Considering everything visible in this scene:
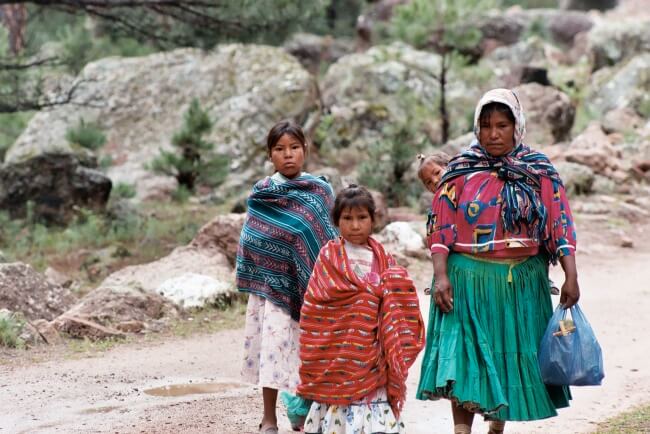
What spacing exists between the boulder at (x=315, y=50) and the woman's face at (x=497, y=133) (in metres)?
17.3

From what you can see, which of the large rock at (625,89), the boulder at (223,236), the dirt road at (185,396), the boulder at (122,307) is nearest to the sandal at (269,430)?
the dirt road at (185,396)

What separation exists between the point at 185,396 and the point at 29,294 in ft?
8.26

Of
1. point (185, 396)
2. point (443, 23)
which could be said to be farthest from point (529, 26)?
point (185, 396)

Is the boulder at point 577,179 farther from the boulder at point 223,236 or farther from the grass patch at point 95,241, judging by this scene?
the boulder at point 223,236

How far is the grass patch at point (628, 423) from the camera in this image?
4.66 meters

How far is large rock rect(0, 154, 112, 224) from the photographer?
12.1 metres

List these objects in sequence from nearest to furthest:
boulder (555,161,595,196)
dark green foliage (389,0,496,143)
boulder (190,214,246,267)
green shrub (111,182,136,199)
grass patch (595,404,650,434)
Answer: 1. grass patch (595,404,650,434)
2. boulder (190,214,246,267)
3. boulder (555,161,595,196)
4. green shrub (111,182,136,199)
5. dark green foliage (389,0,496,143)

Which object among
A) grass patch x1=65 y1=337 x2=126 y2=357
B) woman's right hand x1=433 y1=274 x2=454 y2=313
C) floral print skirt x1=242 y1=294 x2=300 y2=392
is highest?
woman's right hand x1=433 y1=274 x2=454 y2=313

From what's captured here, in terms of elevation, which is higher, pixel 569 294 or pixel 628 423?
pixel 569 294

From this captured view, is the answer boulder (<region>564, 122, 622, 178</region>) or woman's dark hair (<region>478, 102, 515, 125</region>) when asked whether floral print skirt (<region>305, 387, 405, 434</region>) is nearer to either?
woman's dark hair (<region>478, 102, 515, 125</region>)

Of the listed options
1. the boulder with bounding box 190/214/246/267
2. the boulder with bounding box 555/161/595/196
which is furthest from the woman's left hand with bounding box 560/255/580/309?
the boulder with bounding box 555/161/595/196

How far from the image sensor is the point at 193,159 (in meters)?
12.2

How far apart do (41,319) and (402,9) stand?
8763 mm

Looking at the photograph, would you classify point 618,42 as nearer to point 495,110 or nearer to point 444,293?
point 495,110
